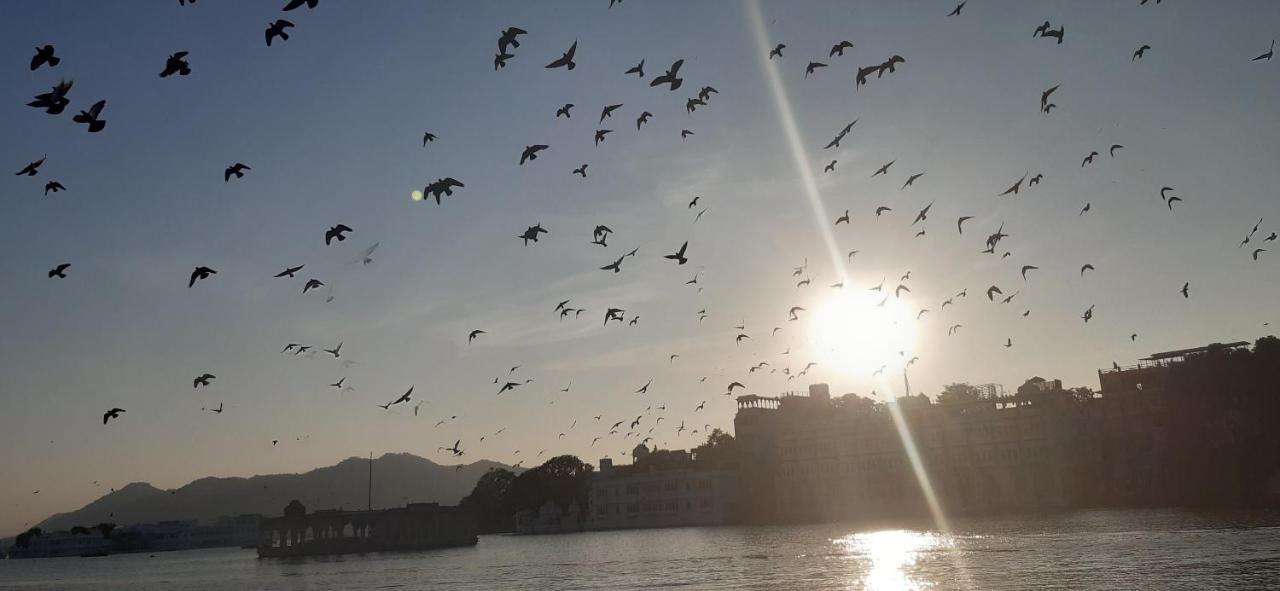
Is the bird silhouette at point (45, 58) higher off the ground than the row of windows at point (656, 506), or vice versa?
the bird silhouette at point (45, 58)

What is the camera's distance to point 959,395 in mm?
162375

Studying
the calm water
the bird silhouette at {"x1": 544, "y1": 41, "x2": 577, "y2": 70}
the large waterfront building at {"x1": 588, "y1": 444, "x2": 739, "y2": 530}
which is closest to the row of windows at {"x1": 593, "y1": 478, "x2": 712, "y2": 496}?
the large waterfront building at {"x1": 588, "y1": 444, "x2": 739, "y2": 530}

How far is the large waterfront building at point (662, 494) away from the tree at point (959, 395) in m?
37.3

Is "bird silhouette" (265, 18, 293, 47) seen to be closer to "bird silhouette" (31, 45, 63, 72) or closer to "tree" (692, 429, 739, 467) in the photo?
"bird silhouette" (31, 45, 63, 72)

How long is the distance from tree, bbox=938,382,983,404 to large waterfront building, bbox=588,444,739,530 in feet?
122

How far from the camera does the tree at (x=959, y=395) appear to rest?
479 ft

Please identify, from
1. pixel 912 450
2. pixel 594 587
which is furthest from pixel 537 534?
pixel 594 587

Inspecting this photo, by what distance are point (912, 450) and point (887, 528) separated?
3362cm

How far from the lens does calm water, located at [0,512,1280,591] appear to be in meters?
46.4

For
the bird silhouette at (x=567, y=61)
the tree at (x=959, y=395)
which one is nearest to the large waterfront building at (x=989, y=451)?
the tree at (x=959, y=395)

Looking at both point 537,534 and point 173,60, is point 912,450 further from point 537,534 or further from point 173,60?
point 173,60

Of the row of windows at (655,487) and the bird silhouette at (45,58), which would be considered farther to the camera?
the row of windows at (655,487)

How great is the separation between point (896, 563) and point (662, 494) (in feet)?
340

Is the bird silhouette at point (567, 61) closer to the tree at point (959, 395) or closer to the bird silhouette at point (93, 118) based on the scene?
the bird silhouette at point (93, 118)
